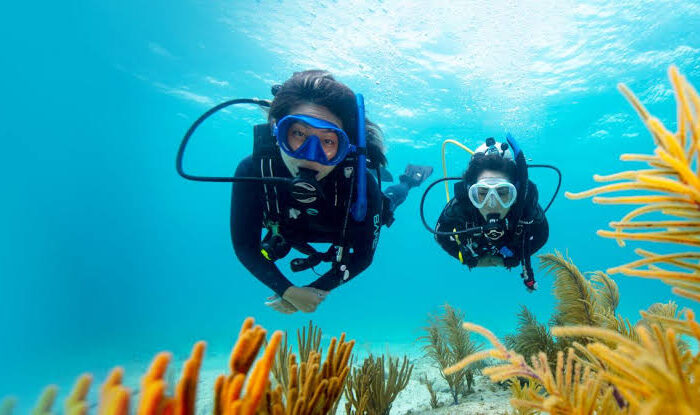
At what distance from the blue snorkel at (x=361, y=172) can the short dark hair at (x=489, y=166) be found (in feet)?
8.13

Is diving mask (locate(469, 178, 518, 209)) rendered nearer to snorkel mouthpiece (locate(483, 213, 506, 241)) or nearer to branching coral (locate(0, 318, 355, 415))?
snorkel mouthpiece (locate(483, 213, 506, 241))

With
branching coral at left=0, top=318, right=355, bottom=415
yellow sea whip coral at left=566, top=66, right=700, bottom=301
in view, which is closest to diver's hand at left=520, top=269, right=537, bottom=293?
yellow sea whip coral at left=566, top=66, right=700, bottom=301

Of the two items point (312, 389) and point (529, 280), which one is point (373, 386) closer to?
point (312, 389)

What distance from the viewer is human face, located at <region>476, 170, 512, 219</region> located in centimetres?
502

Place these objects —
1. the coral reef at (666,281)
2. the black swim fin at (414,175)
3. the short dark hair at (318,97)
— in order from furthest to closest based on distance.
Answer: the black swim fin at (414,175) < the short dark hair at (318,97) < the coral reef at (666,281)

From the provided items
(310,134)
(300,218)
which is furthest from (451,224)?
(310,134)

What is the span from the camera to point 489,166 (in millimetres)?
5414

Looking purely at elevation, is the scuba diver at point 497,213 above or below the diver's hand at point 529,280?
above

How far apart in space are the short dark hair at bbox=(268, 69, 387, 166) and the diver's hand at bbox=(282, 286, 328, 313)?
2035 mm

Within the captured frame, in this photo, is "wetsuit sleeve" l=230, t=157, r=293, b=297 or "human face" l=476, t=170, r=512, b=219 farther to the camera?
"human face" l=476, t=170, r=512, b=219

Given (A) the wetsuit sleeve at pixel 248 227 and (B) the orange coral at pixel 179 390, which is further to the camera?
(A) the wetsuit sleeve at pixel 248 227

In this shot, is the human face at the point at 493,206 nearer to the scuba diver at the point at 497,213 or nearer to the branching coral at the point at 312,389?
the scuba diver at the point at 497,213

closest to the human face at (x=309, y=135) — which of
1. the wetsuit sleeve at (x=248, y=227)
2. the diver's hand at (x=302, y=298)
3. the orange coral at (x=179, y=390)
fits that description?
the wetsuit sleeve at (x=248, y=227)

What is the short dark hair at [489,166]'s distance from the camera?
5315 mm
